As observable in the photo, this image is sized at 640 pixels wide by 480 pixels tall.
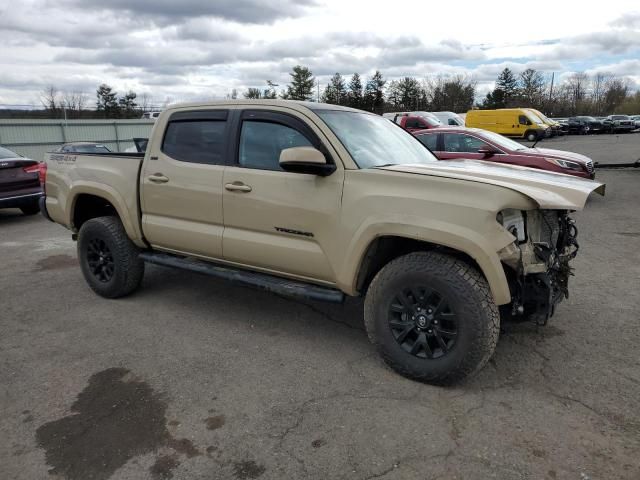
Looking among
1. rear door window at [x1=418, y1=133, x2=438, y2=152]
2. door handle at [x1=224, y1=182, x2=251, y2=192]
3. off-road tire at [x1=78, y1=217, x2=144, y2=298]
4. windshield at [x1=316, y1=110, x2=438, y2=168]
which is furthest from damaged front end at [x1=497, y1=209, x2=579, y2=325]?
rear door window at [x1=418, y1=133, x2=438, y2=152]

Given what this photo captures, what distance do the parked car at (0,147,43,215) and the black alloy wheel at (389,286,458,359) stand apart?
8.85 metres

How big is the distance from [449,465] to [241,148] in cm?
275

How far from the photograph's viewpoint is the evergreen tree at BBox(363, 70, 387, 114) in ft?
254

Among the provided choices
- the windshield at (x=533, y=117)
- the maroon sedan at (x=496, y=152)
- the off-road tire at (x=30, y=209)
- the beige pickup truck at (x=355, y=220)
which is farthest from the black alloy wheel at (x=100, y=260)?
the windshield at (x=533, y=117)

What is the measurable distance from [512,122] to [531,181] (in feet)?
102

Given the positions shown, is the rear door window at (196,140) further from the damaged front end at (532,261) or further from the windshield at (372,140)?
the damaged front end at (532,261)

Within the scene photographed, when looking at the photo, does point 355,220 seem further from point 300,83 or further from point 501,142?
point 300,83

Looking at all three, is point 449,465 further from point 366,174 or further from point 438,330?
point 366,174

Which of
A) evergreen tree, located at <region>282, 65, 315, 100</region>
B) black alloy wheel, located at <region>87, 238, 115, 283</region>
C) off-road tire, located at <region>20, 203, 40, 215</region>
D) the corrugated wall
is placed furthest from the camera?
evergreen tree, located at <region>282, 65, 315, 100</region>

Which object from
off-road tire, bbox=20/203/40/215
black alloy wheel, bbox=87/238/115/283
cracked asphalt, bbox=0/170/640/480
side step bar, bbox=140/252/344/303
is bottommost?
off-road tire, bbox=20/203/40/215

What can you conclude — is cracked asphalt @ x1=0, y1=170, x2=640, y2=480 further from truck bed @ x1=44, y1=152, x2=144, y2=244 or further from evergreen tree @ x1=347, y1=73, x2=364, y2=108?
evergreen tree @ x1=347, y1=73, x2=364, y2=108

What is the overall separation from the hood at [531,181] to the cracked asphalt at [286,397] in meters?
1.22

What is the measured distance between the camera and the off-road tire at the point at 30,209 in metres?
10.4

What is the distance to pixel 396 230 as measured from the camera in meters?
3.32
